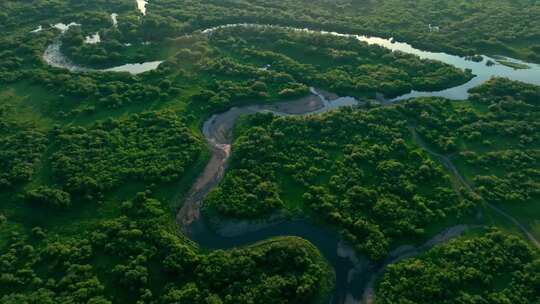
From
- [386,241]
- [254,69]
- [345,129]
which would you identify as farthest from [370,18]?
[386,241]

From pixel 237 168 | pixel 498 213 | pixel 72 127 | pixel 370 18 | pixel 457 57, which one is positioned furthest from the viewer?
pixel 370 18

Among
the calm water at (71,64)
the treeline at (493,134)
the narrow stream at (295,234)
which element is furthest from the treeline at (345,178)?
the calm water at (71,64)

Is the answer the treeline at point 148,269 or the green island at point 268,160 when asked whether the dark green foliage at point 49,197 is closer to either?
the green island at point 268,160

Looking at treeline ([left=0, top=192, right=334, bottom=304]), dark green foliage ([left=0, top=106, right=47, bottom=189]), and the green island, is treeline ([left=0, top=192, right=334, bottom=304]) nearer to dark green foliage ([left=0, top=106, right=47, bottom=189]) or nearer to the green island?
the green island

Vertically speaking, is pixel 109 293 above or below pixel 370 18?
below

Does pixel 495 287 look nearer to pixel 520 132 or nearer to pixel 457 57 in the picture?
pixel 520 132

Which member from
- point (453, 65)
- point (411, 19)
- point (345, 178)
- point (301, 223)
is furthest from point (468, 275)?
point (411, 19)
